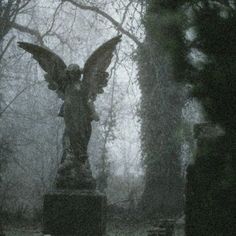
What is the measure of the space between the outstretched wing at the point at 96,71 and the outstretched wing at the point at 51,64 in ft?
1.30

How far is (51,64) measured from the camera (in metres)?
8.48

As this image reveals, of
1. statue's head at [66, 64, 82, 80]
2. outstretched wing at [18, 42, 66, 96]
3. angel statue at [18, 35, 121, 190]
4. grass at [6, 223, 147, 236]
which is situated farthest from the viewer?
grass at [6, 223, 147, 236]

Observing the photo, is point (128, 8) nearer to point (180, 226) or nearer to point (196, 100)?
point (180, 226)

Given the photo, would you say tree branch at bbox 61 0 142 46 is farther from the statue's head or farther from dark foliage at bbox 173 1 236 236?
dark foliage at bbox 173 1 236 236

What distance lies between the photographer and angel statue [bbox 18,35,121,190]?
7840mm

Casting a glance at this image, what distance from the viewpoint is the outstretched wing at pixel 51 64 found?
8.40 meters

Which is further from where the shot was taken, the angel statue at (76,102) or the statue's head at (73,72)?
the statue's head at (73,72)

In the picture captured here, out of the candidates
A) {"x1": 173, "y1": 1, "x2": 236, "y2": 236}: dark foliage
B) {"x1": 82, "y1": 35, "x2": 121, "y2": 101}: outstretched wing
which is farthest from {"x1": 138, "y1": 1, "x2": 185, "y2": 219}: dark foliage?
{"x1": 173, "y1": 1, "x2": 236, "y2": 236}: dark foliage

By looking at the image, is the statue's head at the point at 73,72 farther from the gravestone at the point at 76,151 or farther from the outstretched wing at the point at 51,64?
the outstretched wing at the point at 51,64

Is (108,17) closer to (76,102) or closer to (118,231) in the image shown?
(118,231)

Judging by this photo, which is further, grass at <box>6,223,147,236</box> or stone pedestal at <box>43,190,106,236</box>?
grass at <box>6,223,147,236</box>

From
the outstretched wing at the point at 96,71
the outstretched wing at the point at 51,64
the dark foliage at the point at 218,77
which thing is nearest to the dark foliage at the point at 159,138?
the outstretched wing at the point at 96,71

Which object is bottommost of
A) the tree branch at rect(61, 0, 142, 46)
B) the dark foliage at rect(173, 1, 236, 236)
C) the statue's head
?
the dark foliage at rect(173, 1, 236, 236)

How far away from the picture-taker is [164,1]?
12.8 ft
